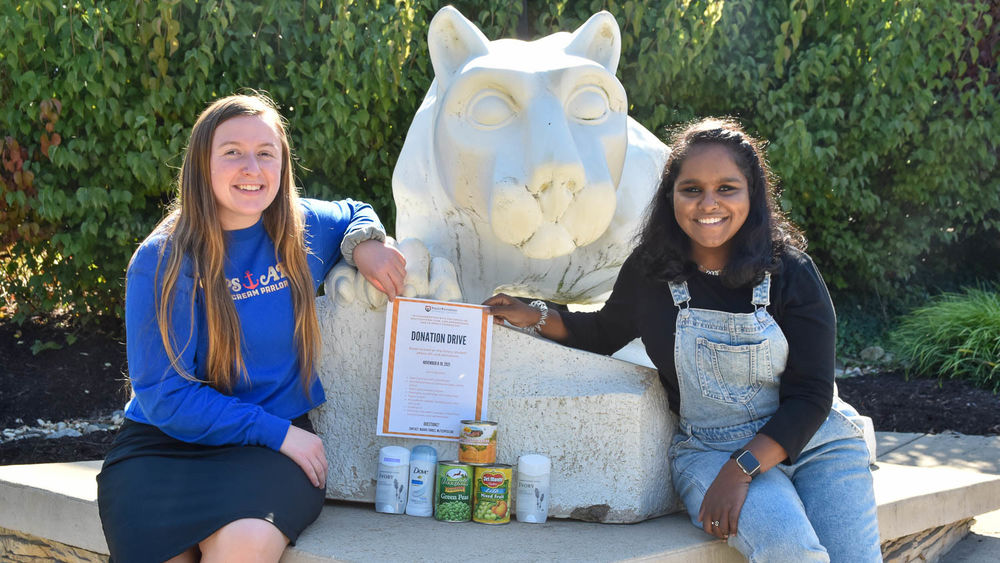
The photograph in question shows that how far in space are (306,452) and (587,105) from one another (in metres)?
1.25

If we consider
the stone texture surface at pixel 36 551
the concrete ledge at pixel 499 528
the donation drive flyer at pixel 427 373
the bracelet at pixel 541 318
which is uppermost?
the bracelet at pixel 541 318

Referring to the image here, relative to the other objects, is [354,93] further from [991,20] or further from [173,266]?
[991,20]

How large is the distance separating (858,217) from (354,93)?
4067 mm

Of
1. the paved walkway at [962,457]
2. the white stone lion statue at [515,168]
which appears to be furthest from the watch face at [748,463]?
the paved walkway at [962,457]

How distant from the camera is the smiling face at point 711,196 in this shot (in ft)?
7.94

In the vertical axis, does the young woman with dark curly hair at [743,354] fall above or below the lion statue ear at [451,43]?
below

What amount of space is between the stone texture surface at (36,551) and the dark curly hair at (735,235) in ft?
6.18

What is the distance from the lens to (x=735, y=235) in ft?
8.18

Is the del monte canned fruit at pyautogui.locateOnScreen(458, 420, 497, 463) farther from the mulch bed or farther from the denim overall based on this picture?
the mulch bed

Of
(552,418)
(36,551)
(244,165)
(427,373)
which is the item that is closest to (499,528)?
(552,418)

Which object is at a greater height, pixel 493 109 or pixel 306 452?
pixel 493 109

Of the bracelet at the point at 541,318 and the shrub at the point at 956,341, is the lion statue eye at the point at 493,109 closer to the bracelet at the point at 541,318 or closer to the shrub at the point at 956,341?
the bracelet at the point at 541,318

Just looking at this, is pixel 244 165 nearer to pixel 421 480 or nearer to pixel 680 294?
pixel 421 480

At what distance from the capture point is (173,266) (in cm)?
225
